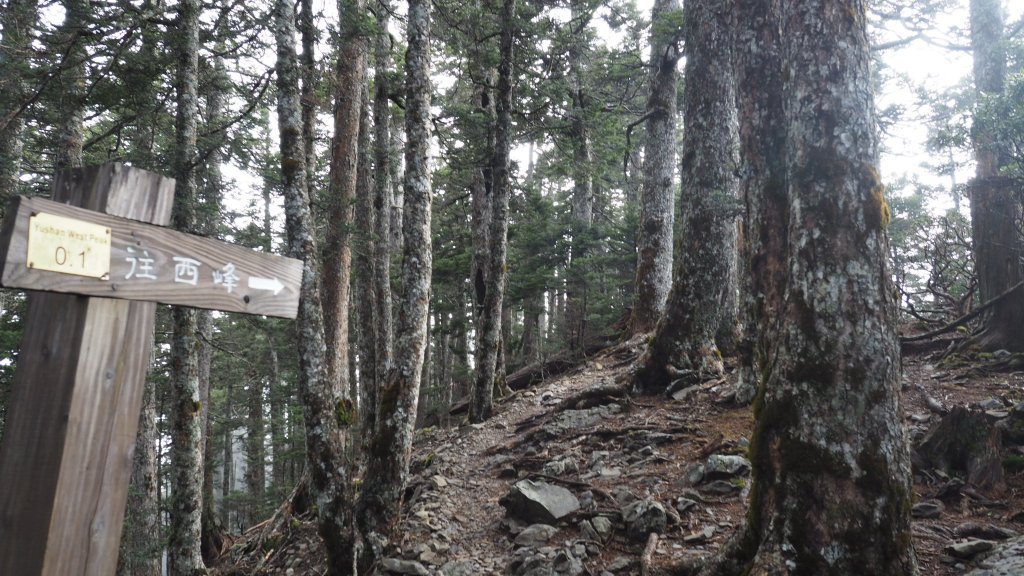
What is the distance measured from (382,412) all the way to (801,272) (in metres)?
4.63

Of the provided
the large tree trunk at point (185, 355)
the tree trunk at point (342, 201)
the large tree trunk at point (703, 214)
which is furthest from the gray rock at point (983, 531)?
the large tree trunk at point (185, 355)

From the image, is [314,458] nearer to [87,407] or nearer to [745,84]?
[87,407]

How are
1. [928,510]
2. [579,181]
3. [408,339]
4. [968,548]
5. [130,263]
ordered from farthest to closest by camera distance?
[579,181] → [408,339] → [928,510] → [968,548] → [130,263]

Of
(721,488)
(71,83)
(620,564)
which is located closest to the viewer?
(620,564)

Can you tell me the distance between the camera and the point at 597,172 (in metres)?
13.1

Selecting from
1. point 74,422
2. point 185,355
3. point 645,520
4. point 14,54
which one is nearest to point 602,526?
point 645,520

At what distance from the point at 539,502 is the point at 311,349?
3031 mm

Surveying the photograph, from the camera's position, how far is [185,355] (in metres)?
8.00

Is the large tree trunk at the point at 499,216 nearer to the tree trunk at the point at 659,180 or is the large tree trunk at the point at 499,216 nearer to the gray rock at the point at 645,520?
the tree trunk at the point at 659,180

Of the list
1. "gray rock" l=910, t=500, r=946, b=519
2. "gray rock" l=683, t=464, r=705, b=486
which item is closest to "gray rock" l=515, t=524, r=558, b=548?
"gray rock" l=683, t=464, r=705, b=486

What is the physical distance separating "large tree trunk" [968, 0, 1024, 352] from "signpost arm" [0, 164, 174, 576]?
9434 mm

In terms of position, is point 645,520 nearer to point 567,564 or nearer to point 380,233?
point 567,564

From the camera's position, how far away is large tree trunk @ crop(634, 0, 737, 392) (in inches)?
325

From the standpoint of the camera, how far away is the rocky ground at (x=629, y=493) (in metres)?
4.47
